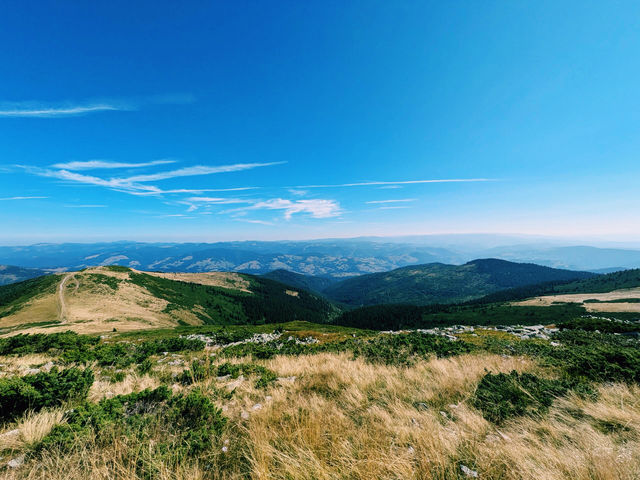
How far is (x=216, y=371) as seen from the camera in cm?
941

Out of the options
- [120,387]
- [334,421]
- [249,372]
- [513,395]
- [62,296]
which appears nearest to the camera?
[334,421]

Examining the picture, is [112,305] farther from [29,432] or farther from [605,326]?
[605,326]

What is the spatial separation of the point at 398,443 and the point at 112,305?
9581cm

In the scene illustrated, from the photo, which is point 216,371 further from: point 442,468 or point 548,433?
point 548,433

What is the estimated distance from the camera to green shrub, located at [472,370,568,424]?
520cm

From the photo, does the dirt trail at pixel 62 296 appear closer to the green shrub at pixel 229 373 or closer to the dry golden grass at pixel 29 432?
the green shrub at pixel 229 373

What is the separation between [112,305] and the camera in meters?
72.6

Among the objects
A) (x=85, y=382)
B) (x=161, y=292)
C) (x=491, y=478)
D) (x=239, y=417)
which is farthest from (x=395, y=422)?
(x=161, y=292)

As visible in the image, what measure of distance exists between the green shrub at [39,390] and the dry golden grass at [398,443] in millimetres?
2810

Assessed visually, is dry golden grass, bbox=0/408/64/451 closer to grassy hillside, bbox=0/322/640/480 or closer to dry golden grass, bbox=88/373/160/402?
grassy hillside, bbox=0/322/640/480

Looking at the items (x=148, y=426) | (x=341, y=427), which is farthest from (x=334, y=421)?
(x=148, y=426)

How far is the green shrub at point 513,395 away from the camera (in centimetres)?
520

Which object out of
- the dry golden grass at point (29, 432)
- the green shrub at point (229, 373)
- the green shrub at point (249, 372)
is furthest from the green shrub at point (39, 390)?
the green shrub at point (249, 372)

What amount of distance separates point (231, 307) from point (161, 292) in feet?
130
